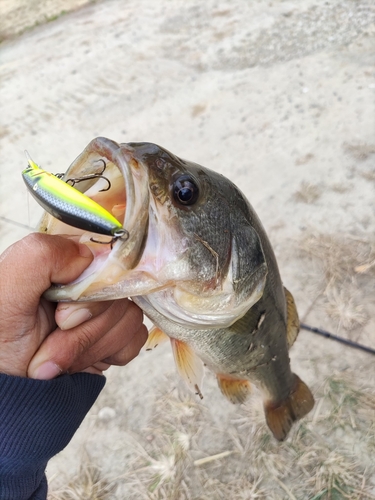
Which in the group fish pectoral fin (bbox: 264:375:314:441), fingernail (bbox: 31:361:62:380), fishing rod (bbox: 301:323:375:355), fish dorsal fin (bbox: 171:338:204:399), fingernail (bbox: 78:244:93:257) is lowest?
fishing rod (bbox: 301:323:375:355)

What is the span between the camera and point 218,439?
2217 millimetres

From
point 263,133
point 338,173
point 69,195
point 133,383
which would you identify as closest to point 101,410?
point 133,383

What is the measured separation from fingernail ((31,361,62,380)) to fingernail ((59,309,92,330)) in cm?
10

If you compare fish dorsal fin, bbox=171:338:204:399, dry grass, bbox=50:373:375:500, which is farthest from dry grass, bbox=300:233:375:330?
fish dorsal fin, bbox=171:338:204:399

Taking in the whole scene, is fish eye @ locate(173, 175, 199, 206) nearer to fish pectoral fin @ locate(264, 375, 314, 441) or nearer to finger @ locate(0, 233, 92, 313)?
finger @ locate(0, 233, 92, 313)

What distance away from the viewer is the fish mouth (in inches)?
37.3

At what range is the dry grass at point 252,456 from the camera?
77.9 inches

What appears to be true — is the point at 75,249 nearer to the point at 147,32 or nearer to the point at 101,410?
the point at 101,410

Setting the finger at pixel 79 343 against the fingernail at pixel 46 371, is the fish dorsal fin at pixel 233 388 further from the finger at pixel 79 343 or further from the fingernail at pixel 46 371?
the fingernail at pixel 46 371

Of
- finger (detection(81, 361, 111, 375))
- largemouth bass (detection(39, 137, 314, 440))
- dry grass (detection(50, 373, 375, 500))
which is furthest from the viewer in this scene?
dry grass (detection(50, 373, 375, 500))

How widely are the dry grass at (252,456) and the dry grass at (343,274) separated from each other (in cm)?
37

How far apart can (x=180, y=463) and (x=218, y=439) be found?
0.74 ft

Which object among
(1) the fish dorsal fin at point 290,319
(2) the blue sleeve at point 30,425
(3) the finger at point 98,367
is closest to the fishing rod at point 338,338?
(1) the fish dorsal fin at point 290,319

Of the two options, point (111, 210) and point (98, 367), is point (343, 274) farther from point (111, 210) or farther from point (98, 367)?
point (111, 210)
